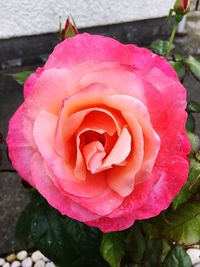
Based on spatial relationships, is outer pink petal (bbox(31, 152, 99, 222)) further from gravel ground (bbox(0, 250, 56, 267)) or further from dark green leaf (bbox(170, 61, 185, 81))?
gravel ground (bbox(0, 250, 56, 267))

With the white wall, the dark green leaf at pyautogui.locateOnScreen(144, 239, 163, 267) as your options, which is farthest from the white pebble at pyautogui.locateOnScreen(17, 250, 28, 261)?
the white wall

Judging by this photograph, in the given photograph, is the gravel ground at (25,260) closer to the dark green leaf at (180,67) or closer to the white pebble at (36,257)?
the white pebble at (36,257)

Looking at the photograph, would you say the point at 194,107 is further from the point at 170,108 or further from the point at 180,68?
the point at 170,108

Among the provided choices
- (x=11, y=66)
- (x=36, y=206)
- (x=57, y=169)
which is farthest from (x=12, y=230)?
(x=57, y=169)

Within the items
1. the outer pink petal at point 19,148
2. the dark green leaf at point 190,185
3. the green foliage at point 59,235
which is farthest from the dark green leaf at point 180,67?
the outer pink petal at point 19,148

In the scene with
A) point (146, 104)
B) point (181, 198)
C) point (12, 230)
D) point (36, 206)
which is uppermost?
point (146, 104)

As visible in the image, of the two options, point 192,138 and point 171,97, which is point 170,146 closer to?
point 171,97
